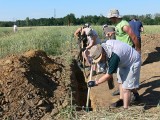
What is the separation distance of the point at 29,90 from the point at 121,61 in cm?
209

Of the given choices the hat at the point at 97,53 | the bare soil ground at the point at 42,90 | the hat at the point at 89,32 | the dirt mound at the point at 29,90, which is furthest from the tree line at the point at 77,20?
the hat at the point at 97,53

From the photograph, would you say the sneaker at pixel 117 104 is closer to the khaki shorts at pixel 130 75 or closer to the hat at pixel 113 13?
the khaki shorts at pixel 130 75

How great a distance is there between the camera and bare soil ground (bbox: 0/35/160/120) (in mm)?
6742

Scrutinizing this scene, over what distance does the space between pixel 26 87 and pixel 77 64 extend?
19.5 feet

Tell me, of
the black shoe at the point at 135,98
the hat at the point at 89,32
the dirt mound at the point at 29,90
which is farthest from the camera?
the hat at the point at 89,32

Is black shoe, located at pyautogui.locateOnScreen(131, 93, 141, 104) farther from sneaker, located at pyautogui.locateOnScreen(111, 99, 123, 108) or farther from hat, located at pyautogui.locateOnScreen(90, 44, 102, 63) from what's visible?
hat, located at pyautogui.locateOnScreen(90, 44, 102, 63)

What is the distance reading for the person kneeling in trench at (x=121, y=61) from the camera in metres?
5.74

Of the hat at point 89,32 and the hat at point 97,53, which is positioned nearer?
the hat at point 97,53

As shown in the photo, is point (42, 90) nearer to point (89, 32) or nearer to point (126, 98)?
point (126, 98)

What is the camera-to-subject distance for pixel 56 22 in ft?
187

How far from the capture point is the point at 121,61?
20.4ft

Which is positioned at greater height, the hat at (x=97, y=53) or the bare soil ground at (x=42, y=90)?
the hat at (x=97, y=53)

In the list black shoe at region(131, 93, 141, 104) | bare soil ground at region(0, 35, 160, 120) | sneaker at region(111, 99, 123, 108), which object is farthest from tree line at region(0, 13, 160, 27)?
sneaker at region(111, 99, 123, 108)

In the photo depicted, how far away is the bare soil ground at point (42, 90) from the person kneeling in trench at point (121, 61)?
445 millimetres
